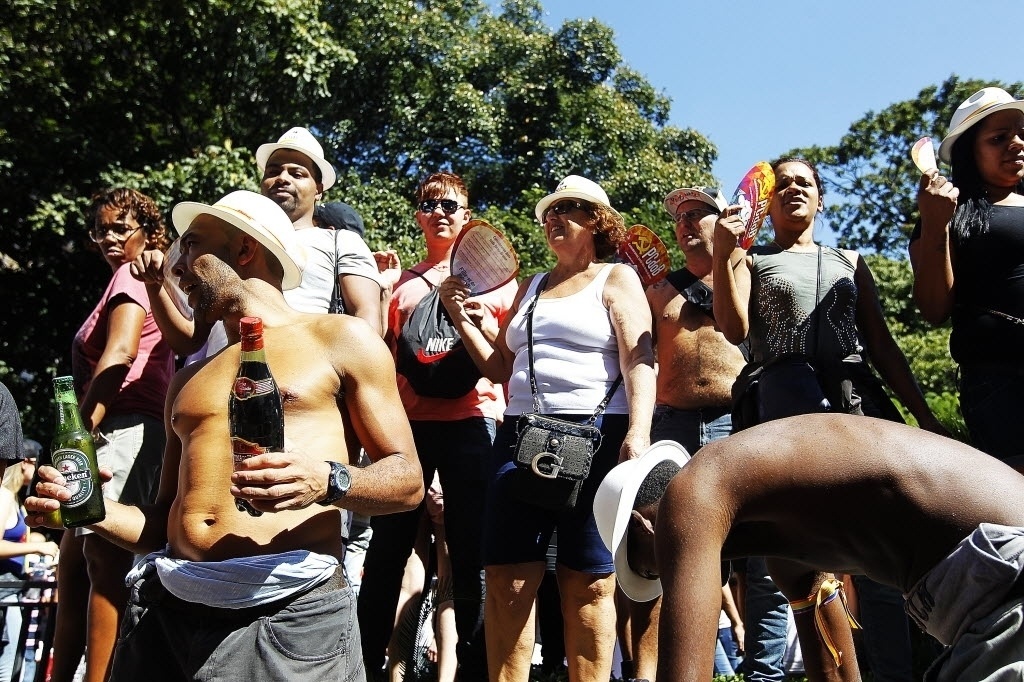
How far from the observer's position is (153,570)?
2.56 m

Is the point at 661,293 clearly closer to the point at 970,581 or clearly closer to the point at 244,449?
the point at 970,581

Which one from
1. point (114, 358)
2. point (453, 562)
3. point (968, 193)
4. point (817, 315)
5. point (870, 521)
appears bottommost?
point (453, 562)

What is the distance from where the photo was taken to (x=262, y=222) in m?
2.88

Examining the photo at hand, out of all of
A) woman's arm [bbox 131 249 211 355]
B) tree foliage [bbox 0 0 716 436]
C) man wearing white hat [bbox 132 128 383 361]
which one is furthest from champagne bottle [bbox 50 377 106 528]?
tree foliage [bbox 0 0 716 436]

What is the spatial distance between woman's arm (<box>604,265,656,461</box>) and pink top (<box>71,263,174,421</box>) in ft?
6.57

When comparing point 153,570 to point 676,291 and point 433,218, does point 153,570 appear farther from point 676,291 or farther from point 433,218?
point 676,291

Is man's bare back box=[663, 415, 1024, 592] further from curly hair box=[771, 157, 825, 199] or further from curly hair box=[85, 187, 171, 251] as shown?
curly hair box=[85, 187, 171, 251]

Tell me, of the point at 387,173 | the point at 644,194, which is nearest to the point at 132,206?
the point at 387,173

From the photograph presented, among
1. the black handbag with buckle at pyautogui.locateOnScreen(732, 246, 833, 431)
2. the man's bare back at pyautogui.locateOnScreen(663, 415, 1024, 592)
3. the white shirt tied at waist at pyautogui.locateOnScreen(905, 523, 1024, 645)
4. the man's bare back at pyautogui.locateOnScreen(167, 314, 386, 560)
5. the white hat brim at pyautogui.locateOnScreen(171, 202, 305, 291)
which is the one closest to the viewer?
the white shirt tied at waist at pyautogui.locateOnScreen(905, 523, 1024, 645)

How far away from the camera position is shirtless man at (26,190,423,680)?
94.3 inches

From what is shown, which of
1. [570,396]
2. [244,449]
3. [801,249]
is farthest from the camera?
[801,249]

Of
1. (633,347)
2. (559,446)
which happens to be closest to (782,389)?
(633,347)

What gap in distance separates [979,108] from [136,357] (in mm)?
3658

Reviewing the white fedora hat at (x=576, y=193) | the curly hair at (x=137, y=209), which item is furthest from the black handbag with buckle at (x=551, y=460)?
the curly hair at (x=137, y=209)
